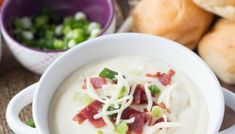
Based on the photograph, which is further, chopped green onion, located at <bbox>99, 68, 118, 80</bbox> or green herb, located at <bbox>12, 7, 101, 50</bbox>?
green herb, located at <bbox>12, 7, 101, 50</bbox>

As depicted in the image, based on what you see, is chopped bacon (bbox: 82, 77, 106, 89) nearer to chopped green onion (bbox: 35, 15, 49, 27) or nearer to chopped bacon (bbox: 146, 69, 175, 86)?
chopped bacon (bbox: 146, 69, 175, 86)

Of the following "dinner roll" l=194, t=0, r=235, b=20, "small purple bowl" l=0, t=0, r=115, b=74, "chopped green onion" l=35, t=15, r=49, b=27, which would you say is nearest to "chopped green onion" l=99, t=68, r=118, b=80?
"small purple bowl" l=0, t=0, r=115, b=74

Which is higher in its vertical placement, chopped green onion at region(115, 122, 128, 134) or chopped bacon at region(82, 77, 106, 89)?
chopped bacon at region(82, 77, 106, 89)

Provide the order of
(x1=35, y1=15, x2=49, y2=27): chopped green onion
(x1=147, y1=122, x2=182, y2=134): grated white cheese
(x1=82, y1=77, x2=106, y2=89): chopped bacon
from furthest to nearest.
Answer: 1. (x1=35, y1=15, x2=49, y2=27): chopped green onion
2. (x1=82, y1=77, x2=106, y2=89): chopped bacon
3. (x1=147, y1=122, x2=182, y2=134): grated white cheese

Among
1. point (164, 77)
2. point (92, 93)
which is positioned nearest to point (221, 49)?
point (164, 77)

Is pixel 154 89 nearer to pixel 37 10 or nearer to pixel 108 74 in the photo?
pixel 108 74
